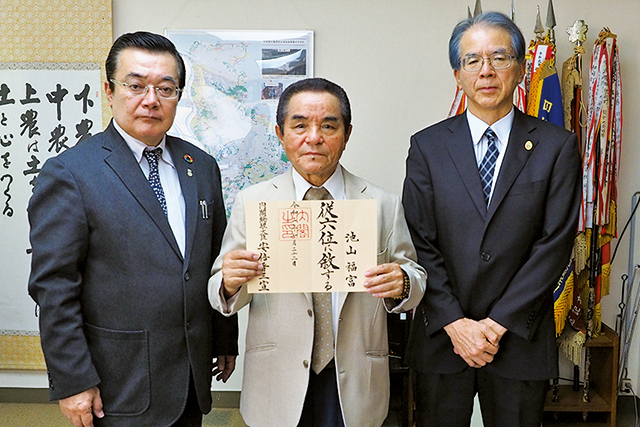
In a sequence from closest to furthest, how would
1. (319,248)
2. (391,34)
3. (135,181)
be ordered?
(319,248)
(135,181)
(391,34)

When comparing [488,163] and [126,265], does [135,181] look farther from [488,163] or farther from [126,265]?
[488,163]

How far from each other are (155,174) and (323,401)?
0.82 m

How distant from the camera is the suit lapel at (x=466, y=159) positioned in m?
1.74

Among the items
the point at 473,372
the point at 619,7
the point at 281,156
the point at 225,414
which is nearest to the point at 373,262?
the point at 473,372

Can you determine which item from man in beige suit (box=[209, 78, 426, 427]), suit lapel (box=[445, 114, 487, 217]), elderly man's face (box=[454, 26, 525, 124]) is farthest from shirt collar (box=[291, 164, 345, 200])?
elderly man's face (box=[454, 26, 525, 124])

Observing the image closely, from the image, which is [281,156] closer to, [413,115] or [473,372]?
[413,115]

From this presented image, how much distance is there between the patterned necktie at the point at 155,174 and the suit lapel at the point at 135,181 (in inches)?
1.4

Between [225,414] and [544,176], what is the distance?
239 cm

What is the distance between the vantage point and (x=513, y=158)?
5.75ft

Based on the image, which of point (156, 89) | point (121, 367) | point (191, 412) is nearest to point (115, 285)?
point (121, 367)

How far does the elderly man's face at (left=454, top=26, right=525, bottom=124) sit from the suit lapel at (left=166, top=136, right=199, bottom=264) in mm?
922

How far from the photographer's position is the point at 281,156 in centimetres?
→ 319

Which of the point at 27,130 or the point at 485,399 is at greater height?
the point at 27,130

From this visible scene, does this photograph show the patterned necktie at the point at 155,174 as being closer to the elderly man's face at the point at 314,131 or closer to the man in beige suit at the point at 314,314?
the man in beige suit at the point at 314,314
